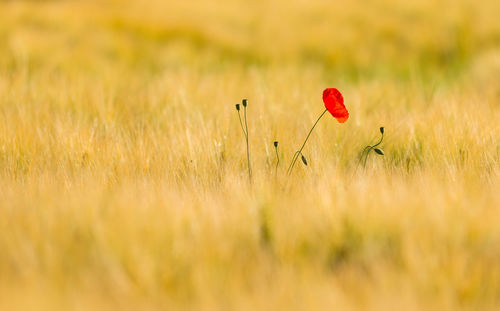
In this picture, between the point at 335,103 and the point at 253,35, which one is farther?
the point at 253,35

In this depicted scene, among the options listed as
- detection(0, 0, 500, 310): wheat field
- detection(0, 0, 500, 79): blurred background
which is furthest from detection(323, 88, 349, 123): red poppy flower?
detection(0, 0, 500, 79): blurred background

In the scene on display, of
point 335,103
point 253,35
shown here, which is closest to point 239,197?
point 335,103

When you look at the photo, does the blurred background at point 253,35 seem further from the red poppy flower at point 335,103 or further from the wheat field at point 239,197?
the red poppy flower at point 335,103

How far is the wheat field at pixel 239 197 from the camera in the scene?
3.14 feet

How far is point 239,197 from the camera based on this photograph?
1241 millimetres

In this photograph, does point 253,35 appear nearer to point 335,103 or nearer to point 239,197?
point 335,103

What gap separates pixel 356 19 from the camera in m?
4.66

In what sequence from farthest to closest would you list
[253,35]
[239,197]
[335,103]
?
1. [253,35]
2. [335,103]
3. [239,197]

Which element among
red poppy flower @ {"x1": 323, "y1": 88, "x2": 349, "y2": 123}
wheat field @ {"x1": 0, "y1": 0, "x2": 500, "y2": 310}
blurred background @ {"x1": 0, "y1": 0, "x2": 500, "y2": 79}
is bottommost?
wheat field @ {"x1": 0, "y1": 0, "x2": 500, "y2": 310}

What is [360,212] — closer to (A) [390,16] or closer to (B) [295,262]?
(B) [295,262]

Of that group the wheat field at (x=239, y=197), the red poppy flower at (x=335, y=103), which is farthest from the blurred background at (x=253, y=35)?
the red poppy flower at (x=335, y=103)

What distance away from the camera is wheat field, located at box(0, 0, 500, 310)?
3.14ft

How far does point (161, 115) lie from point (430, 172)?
111cm

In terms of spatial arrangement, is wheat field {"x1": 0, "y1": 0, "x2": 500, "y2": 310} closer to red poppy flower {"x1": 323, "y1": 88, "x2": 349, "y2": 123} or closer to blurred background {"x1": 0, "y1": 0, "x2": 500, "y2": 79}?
red poppy flower {"x1": 323, "y1": 88, "x2": 349, "y2": 123}
